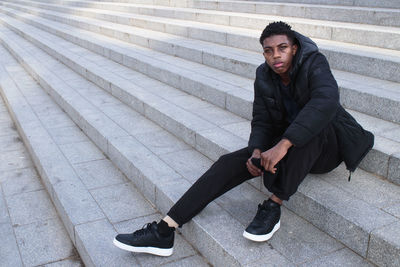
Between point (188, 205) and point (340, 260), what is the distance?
972mm

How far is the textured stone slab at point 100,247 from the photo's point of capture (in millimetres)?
2756

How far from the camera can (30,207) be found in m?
3.82

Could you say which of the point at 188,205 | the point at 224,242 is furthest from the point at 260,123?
the point at 224,242

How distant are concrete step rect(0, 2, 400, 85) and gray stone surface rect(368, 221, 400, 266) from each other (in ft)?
6.74

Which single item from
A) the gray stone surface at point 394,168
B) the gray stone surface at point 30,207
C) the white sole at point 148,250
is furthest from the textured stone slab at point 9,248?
the gray stone surface at point 394,168

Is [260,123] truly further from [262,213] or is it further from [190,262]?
[190,262]

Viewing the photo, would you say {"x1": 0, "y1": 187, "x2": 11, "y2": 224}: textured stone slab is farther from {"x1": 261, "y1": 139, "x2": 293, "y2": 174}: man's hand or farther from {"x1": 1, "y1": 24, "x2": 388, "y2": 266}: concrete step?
{"x1": 261, "y1": 139, "x2": 293, "y2": 174}: man's hand

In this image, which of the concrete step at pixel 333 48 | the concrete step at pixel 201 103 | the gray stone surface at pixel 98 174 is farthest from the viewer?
the concrete step at pixel 333 48

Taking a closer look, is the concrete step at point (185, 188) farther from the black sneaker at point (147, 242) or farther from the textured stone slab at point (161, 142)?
the black sneaker at point (147, 242)

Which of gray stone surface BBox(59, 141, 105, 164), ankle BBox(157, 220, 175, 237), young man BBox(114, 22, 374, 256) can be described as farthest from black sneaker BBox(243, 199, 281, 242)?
gray stone surface BBox(59, 141, 105, 164)

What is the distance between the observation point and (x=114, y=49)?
752 centimetres

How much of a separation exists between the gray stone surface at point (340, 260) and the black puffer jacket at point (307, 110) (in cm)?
53

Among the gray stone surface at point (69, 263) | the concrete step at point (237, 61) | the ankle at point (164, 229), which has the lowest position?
the gray stone surface at point (69, 263)

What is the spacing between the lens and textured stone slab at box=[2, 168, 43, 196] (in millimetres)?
4152
